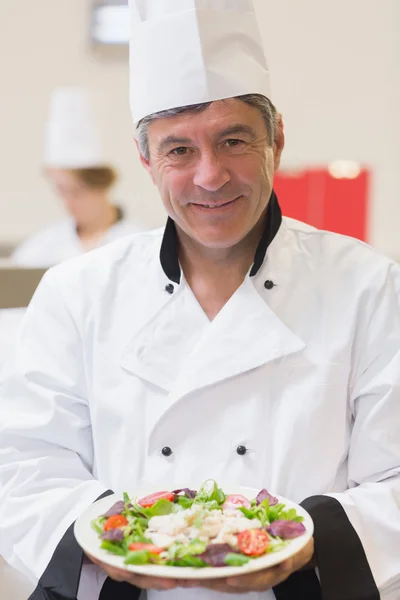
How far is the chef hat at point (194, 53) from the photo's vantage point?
4.90 feet

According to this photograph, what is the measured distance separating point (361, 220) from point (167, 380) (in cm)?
248

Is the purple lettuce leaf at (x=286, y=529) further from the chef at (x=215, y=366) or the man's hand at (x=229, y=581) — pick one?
the chef at (x=215, y=366)

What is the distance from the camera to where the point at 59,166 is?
4.55 metres

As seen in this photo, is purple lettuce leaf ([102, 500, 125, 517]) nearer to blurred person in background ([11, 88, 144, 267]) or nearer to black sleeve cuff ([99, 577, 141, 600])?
black sleeve cuff ([99, 577, 141, 600])

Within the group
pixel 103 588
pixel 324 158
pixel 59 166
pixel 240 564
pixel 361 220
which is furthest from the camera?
pixel 324 158

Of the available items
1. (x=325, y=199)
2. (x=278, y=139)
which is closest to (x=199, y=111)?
(x=278, y=139)

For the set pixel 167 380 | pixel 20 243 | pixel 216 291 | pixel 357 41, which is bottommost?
pixel 20 243

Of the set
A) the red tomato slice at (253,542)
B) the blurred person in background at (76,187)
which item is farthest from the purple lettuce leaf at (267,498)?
the blurred person in background at (76,187)

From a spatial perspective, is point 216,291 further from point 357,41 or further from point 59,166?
point 357,41

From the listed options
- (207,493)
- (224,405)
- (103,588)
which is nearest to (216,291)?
(224,405)

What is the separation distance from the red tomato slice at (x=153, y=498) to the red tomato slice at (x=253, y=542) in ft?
0.53

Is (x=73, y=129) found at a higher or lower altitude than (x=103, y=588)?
higher

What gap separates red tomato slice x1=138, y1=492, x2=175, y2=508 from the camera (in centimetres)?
129

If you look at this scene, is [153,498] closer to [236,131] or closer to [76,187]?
[236,131]
